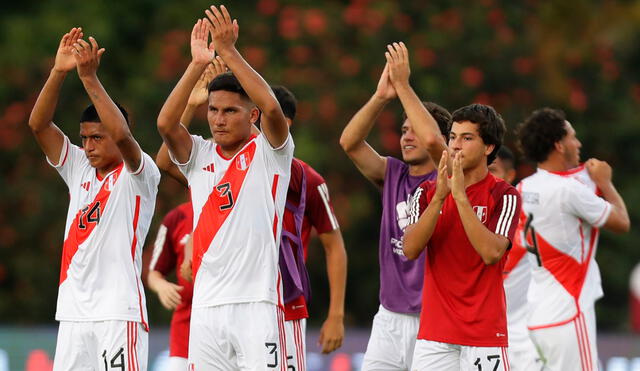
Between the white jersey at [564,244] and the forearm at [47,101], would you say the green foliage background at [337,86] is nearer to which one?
the white jersey at [564,244]

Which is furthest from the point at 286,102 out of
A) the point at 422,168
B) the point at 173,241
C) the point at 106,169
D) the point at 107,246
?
the point at 173,241

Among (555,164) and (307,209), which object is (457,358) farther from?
(555,164)

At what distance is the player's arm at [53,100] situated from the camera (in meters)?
8.07

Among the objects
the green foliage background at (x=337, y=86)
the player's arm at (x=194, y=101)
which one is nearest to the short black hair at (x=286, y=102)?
the player's arm at (x=194, y=101)

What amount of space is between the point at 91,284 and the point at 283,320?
4.23 feet

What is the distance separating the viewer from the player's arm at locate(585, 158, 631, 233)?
9.49 metres

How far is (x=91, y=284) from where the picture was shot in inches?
313

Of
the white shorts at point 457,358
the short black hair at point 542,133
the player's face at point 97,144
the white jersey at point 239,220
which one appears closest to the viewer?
the white shorts at point 457,358

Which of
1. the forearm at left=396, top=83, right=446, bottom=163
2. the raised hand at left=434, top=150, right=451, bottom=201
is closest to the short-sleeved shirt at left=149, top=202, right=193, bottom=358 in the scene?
the forearm at left=396, top=83, right=446, bottom=163

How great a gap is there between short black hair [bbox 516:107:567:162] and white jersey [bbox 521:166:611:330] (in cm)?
21

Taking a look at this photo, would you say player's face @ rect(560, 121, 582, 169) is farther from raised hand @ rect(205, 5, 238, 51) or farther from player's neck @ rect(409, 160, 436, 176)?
raised hand @ rect(205, 5, 238, 51)

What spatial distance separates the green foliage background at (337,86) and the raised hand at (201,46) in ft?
27.3

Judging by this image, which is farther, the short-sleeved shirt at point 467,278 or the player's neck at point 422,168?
the player's neck at point 422,168

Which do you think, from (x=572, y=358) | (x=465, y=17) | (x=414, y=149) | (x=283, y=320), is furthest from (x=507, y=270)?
(x=465, y=17)
